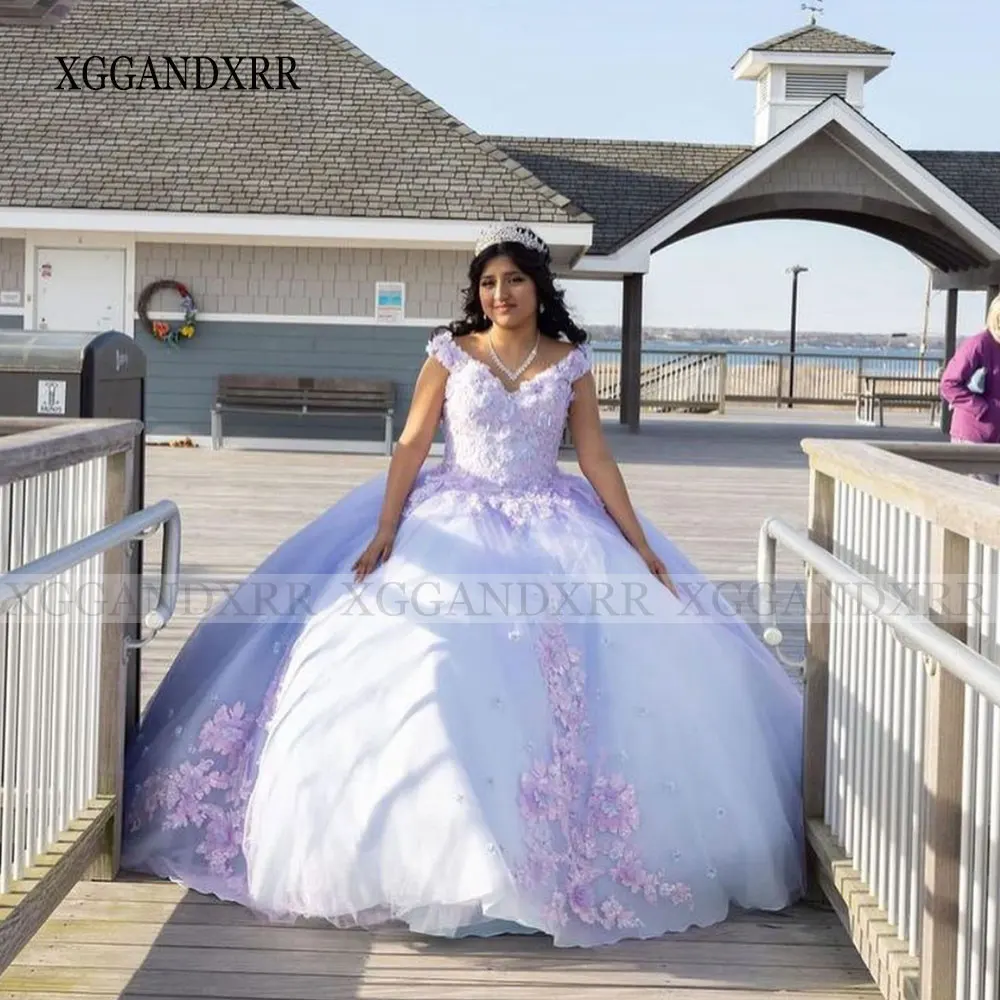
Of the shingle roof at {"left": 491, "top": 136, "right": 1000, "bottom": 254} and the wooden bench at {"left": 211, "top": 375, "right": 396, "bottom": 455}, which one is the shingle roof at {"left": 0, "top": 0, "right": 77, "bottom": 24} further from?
the shingle roof at {"left": 491, "top": 136, "right": 1000, "bottom": 254}

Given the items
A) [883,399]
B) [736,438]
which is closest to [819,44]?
[883,399]

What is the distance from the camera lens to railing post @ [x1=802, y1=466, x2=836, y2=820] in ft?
12.3

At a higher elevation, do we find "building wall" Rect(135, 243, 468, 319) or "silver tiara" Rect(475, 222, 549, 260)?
"building wall" Rect(135, 243, 468, 319)

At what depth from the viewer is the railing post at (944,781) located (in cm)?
258

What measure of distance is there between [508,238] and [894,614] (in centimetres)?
178

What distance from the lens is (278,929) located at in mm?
3465

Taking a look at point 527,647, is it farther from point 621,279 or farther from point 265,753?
point 621,279

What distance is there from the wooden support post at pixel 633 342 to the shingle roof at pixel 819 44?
4.96 m

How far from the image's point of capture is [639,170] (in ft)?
76.5

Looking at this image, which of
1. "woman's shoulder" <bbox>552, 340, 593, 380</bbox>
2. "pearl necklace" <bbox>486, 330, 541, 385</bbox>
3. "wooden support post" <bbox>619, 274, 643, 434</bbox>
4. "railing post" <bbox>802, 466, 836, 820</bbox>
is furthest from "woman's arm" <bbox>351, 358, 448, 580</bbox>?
"wooden support post" <bbox>619, 274, 643, 434</bbox>

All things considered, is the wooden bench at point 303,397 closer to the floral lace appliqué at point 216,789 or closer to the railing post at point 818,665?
the floral lace appliqué at point 216,789

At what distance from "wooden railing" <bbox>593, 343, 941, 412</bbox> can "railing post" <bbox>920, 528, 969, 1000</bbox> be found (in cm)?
2002

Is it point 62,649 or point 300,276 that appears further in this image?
point 300,276

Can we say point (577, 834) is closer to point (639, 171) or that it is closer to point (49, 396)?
point (49, 396)
